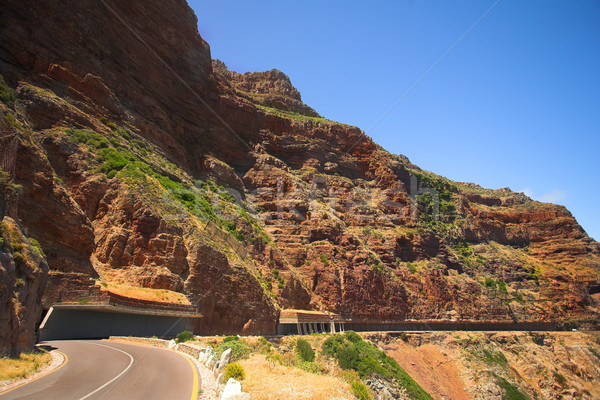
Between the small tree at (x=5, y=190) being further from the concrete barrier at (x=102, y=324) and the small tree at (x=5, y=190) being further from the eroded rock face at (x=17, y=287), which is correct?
the concrete barrier at (x=102, y=324)

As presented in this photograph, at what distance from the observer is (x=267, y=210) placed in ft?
197

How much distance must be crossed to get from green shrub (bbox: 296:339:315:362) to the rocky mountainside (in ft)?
16.0

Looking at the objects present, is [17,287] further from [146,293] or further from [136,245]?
[136,245]

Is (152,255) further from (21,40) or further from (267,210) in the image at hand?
(267,210)

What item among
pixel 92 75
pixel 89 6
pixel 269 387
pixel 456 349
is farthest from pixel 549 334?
pixel 89 6

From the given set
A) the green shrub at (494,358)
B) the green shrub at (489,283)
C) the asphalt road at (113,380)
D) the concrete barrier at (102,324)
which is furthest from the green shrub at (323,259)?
the green shrub at (489,283)

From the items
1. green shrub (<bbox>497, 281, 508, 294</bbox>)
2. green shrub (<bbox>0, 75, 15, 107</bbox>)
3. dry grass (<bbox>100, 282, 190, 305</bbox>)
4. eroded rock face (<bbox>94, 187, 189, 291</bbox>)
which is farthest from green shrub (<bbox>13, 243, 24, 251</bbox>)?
green shrub (<bbox>497, 281, 508, 294</bbox>)

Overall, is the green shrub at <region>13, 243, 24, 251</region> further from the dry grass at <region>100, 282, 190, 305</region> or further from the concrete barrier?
the dry grass at <region>100, 282, 190, 305</region>

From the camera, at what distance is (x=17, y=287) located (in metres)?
12.3

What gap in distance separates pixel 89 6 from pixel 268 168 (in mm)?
33587

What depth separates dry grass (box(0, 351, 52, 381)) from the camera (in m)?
9.96

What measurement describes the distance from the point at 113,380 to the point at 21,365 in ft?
8.90

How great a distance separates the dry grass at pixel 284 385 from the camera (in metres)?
10.1

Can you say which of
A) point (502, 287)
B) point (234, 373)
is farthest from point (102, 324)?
point (502, 287)
